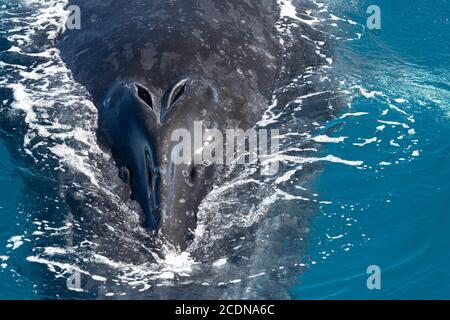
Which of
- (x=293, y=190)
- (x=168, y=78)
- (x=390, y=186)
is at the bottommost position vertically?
(x=293, y=190)

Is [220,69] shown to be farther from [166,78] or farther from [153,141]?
[153,141]

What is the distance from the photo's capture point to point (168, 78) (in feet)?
40.1

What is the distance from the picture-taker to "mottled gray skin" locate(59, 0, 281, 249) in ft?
35.0

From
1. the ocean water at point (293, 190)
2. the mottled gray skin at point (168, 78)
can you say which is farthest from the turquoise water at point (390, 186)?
the mottled gray skin at point (168, 78)

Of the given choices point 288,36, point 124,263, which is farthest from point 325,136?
point 124,263

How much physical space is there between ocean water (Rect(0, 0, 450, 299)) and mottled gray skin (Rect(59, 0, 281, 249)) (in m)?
0.34

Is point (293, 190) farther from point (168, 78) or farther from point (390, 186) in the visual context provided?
point (168, 78)

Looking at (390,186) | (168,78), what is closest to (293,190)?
(390,186)

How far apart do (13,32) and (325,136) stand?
6746mm

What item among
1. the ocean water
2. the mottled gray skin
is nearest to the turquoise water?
the ocean water

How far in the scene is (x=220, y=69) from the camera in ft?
42.3

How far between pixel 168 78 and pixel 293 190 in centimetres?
252

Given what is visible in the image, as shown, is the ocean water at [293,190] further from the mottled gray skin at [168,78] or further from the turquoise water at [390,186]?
the mottled gray skin at [168,78]

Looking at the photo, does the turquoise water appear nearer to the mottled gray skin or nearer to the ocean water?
the ocean water
